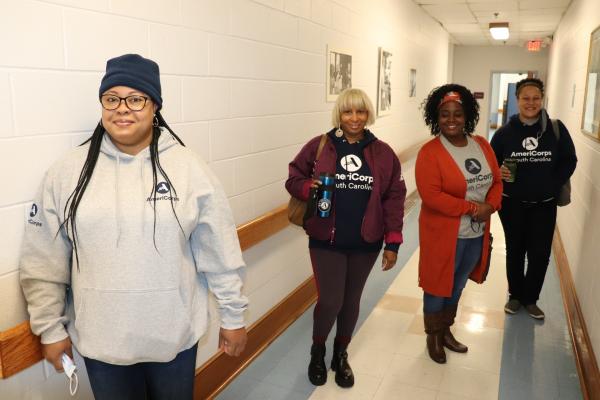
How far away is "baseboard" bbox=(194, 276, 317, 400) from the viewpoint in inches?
100

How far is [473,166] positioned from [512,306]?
4.64 feet

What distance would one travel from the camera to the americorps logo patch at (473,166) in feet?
8.83

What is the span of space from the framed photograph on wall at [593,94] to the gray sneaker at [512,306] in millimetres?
1228

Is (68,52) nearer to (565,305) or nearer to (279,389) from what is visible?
(279,389)

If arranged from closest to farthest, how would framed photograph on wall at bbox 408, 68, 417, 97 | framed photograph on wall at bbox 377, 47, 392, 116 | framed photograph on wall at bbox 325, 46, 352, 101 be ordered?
framed photograph on wall at bbox 325, 46, 352, 101 < framed photograph on wall at bbox 377, 47, 392, 116 < framed photograph on wall at bbox 408, 68, 417, 97

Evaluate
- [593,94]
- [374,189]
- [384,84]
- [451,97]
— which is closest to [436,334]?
[374,189]

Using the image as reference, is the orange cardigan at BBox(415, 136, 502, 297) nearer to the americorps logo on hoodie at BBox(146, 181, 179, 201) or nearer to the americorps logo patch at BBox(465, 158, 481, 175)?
the americorps logo patch at BBox(465, 158, 481, 175)

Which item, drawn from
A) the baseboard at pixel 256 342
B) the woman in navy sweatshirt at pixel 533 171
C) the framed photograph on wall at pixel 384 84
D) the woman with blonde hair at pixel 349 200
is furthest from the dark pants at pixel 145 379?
the framed photograph on wall at pixel 384 84

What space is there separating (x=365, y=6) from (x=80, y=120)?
11.4 ft

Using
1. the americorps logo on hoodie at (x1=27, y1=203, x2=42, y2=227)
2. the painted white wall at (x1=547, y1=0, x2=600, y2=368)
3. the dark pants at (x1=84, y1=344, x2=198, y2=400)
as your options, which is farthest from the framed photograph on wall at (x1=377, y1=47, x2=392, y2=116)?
the americorps logo on hoodie at (x1=27, y1=203, x2=42, y2=227)

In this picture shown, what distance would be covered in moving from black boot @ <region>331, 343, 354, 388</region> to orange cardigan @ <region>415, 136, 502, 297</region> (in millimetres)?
580

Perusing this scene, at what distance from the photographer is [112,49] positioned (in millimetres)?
1815

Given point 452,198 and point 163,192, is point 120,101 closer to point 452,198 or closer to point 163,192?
point 163,192

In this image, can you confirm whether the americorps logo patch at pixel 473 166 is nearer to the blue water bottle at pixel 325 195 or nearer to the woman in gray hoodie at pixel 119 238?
the blue water bottle at pixel 325 195
